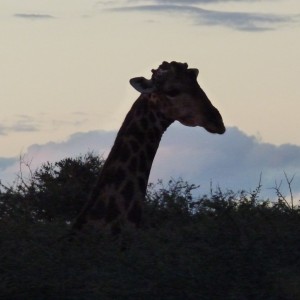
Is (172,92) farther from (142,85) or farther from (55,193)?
(55,193)

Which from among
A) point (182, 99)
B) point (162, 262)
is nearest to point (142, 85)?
point (182, 99)

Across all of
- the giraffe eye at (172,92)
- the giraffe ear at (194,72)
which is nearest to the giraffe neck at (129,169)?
the giraffe eye at (172,92)

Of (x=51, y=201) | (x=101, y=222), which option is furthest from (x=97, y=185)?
(x=51, y=201)

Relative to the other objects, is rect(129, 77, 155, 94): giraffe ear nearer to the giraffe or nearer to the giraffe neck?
the giraffe

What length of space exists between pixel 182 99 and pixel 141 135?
0.82m

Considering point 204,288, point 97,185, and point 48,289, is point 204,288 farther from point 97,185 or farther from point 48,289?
point 97,185

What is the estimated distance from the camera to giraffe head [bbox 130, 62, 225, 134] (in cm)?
1672

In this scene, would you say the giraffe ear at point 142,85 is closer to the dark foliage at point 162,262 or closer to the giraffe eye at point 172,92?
the giraffe eye at point 172,92

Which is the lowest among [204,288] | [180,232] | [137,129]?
[204,288]

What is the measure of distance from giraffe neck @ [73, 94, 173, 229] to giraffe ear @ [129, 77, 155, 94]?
16 cm

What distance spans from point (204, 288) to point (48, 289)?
150 cm

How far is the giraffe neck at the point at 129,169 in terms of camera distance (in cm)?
1555

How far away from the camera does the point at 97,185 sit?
52.1 ft

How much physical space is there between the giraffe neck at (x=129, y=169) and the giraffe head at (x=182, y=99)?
14 centimetres
